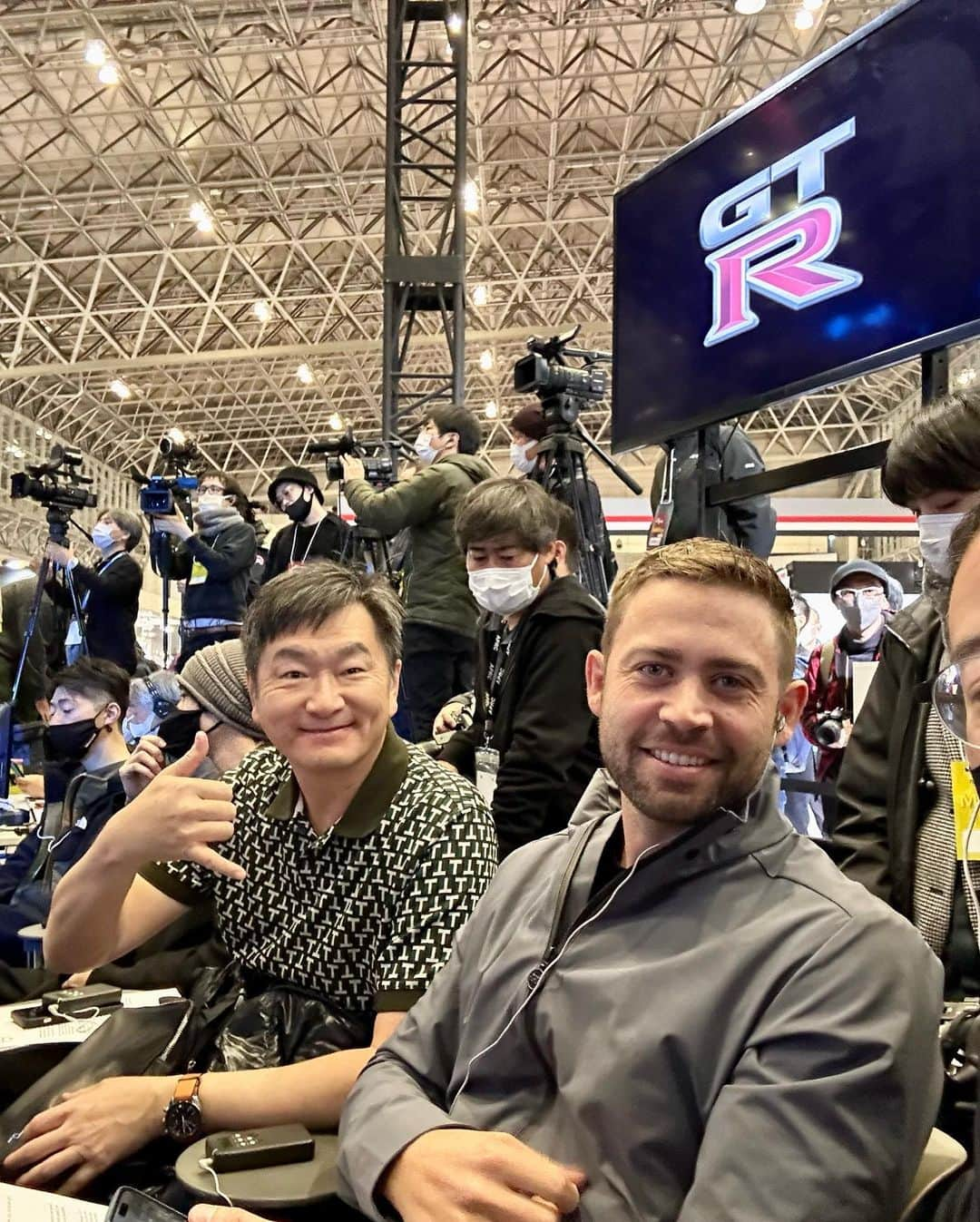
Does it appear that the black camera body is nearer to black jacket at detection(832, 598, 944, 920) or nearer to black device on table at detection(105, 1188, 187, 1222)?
black jacket at detection(832, 598, 944, 920)

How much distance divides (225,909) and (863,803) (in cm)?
Answer: 117

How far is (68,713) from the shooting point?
3514mm

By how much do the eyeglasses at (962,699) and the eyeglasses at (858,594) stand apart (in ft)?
12.5

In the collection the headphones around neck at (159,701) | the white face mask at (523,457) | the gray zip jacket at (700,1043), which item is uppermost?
the white face mask at (523,457)

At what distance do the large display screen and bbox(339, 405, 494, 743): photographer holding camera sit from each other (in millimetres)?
750

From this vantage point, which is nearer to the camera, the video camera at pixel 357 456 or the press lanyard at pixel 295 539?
the video camera at pixel 357 456

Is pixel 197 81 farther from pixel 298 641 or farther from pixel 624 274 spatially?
pixel 298 641

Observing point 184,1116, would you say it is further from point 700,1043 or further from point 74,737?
point 74,737

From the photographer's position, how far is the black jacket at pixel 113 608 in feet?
17.0

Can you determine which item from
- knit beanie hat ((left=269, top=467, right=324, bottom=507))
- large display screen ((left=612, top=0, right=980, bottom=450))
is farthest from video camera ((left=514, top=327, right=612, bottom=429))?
knit beanie hat ((left=269, top=467, right=324, bottom=507))

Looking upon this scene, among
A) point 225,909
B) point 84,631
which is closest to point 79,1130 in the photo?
point 225,909

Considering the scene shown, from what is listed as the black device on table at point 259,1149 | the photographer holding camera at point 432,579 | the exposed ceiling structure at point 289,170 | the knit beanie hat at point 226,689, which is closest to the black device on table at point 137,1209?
the black device on table at point 259,1149

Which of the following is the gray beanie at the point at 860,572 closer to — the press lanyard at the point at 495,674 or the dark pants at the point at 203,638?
the press lanyard at the point at 495,674

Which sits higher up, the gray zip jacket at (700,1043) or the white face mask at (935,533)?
the white face mask at (935,533)
